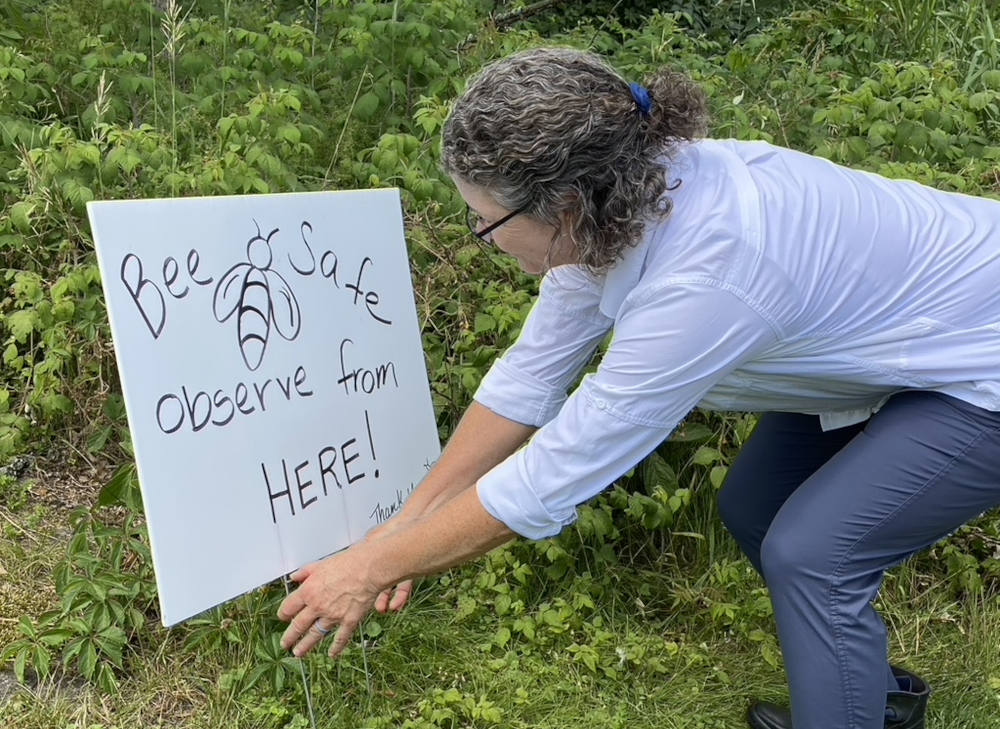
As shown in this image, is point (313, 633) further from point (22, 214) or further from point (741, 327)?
point (22, 214)

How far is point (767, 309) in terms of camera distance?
1.57m

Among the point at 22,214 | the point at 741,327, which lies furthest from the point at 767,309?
the point at 22,214

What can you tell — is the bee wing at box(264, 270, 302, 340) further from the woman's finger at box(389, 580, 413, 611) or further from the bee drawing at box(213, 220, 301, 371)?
the woman's finger at box(389, 580, 413, 611)

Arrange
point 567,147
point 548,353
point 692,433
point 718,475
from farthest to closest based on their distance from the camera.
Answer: point 692,433 → point 718,475 → point 548,353 → point 567,147

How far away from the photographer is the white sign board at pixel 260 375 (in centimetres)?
168

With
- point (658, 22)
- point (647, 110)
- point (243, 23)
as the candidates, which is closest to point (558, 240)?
point (647, 110)

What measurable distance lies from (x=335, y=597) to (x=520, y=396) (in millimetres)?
563

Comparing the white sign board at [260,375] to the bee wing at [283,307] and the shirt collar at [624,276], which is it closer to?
the bee wing at [283,307]

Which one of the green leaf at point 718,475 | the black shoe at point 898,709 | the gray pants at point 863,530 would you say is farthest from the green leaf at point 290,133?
the black shoe at point 898,709

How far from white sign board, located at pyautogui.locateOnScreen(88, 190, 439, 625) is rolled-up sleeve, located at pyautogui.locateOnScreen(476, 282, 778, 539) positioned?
454 millimetres

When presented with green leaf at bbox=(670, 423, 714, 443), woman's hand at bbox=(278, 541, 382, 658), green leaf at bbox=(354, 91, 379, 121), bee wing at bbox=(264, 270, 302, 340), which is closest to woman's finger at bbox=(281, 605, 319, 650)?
woman's hand at bbox=(278, 541, 382, 658)

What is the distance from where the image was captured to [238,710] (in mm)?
2373

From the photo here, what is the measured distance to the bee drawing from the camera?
1837 mm

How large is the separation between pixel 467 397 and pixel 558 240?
1.47 meters
